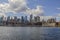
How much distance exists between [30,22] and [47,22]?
2.15m

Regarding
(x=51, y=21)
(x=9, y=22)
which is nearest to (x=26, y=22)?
(x=9, y=22)

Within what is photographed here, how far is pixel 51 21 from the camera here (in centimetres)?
1723

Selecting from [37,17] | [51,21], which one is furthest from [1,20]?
[51,21]

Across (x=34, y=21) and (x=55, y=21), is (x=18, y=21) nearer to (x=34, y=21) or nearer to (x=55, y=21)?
(x=34, y=21)

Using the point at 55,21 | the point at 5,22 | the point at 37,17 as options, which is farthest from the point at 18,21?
the point at 55,21

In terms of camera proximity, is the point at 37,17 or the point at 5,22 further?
the point at 37,17

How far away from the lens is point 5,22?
666 inches

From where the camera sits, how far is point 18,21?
16844mm

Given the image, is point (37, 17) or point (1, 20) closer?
point (1, 20)

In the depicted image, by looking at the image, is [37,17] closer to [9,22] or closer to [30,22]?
[30,22]

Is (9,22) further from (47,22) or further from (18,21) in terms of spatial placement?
(47,22)

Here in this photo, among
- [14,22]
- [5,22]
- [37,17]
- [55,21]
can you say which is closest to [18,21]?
[14,22]

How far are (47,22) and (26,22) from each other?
2.62 metres

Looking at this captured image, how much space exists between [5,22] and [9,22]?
2.15 feet
